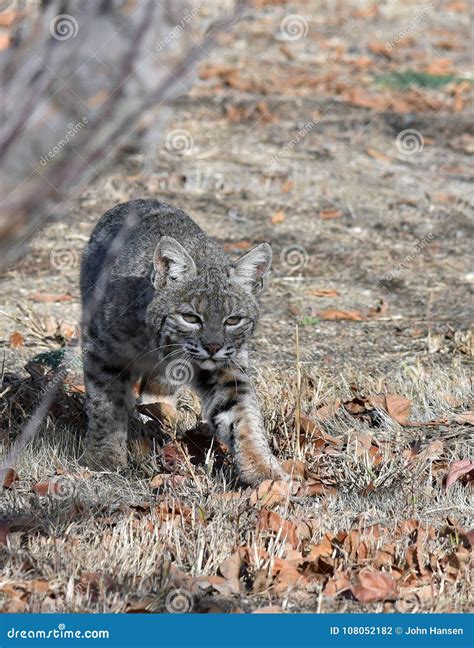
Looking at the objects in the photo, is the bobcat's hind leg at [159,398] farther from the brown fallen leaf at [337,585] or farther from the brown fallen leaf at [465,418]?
the brown fallen leaf at [337,585]

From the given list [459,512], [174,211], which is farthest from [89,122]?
[174,211]

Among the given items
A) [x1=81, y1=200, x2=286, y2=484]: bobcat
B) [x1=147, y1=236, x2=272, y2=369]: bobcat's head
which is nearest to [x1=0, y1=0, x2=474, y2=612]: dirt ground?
[x1=81, y1=200, x2=286, y2=484]: bobcat

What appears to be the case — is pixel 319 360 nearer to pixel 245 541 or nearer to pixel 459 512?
pixel 459 512

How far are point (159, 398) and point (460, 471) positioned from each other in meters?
1.96

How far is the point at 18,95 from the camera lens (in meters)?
1.27

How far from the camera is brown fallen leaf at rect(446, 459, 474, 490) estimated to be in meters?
4.79

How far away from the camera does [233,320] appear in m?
5.16

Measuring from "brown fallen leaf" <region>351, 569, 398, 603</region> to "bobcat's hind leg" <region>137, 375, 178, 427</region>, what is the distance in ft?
5.82

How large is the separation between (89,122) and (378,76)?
498 inches
